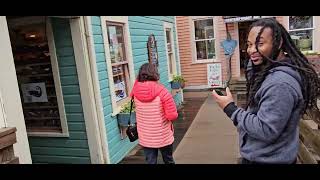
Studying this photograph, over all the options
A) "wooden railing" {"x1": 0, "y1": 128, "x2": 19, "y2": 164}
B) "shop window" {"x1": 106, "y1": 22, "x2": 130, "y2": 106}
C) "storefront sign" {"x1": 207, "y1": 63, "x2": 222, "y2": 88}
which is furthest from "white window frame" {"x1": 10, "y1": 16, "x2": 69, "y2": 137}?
"storefront sign" {"x1": 207, "y1": 63, "x2": 222, "y2": 88}

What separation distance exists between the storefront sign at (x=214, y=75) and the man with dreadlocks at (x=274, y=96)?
27.6 feet

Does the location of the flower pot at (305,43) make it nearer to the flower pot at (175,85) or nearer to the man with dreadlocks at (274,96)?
the flower pot at (175,85)

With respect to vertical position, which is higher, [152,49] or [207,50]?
[152,49]

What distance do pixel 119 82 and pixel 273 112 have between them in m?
3.55

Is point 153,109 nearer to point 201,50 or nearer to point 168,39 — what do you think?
point 168,39

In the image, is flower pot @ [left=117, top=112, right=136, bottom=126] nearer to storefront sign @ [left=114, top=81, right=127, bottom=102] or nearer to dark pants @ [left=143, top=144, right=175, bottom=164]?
storefront sign @ [left=114, top=81, right=127, bottom=102]

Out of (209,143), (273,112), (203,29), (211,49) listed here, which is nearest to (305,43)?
(211,49)

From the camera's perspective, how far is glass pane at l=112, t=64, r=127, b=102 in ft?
14.3

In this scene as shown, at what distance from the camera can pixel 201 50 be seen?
9.82 m

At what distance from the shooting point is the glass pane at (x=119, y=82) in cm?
436

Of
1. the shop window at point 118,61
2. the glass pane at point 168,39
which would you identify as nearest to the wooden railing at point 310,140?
the shop window at point 118,61

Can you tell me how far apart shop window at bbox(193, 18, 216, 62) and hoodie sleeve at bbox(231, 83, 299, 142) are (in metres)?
8.63
